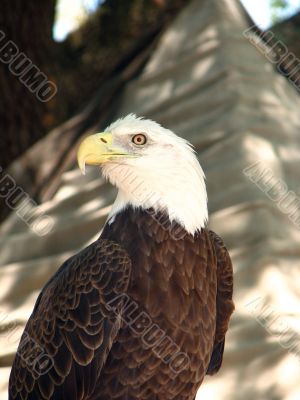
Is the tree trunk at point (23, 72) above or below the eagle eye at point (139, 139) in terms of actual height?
below

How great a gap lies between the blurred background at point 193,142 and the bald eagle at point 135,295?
0.51 metres

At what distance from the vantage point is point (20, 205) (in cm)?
583

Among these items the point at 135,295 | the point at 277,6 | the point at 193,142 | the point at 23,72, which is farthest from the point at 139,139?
the point at 277,6

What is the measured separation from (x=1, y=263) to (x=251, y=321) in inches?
72.0

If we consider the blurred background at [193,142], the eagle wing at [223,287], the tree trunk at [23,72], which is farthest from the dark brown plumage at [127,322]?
the tree trunk at [23,72]

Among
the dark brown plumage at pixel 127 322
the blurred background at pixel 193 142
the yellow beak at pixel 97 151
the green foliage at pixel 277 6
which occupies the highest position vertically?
the yellow beak at pixel 97 151

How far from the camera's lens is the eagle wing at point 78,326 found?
11.8 feet

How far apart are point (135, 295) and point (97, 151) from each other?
64 centimetres

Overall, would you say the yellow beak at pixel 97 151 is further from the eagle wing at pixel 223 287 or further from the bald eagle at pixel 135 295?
the eagle wing at pixel 223 287

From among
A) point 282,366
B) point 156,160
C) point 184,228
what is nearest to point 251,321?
point 282,366

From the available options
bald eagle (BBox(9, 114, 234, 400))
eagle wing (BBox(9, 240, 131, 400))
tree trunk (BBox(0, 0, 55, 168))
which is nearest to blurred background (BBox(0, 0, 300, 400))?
tree trunk (BBox(0, 0, 55, 168))

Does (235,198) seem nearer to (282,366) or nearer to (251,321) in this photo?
(251,321)

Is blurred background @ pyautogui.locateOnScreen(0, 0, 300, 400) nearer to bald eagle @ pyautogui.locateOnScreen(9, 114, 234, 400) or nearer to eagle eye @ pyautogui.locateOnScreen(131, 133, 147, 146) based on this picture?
bald eagle @ pyautogui.locateOnScreen(9, 114, 234, 400)

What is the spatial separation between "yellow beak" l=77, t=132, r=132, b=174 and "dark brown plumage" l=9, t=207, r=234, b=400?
26 centimetres
